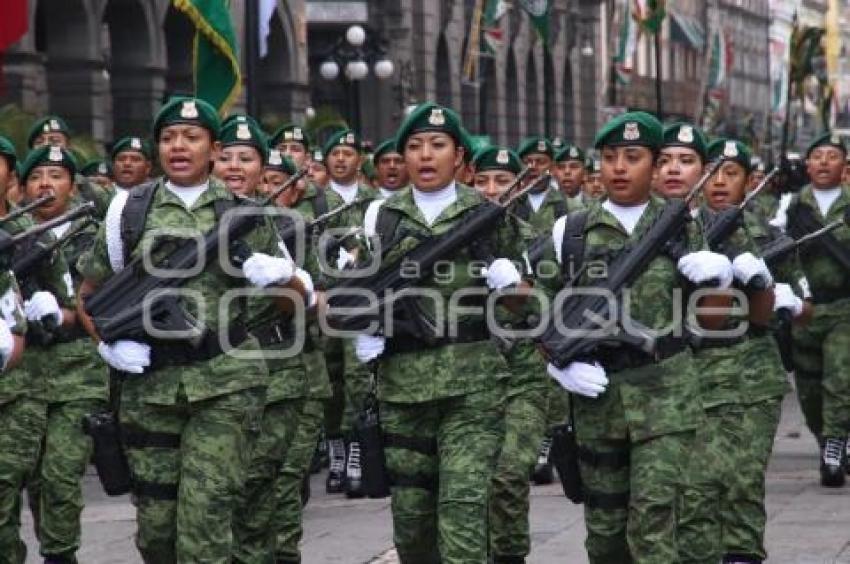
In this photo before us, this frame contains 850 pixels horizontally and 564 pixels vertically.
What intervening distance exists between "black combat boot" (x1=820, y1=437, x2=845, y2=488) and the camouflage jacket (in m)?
6.62

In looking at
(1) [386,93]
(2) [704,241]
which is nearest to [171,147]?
(2) [704,241]

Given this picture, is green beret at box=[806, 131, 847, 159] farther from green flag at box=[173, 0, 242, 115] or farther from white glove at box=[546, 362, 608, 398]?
white glove at box=[546, 362, 608, 398]

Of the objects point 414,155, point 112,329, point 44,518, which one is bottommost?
point 44,518

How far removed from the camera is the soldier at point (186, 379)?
915 cm

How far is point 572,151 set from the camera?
63.6 ft

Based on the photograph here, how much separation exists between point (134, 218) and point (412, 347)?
125cm

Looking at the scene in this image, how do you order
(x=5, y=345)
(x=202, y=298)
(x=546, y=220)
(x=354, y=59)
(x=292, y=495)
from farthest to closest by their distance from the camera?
1. (x=354, y=59)
2. (x=546, y=220)
3. (x=292, y=495)
4. (x=202, y=298)
5. (x=5, y=345)

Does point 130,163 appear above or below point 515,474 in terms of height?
above

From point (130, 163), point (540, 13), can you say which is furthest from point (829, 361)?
point (540, 13)

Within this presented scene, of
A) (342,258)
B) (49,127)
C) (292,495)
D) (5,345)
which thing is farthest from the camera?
(49,127)

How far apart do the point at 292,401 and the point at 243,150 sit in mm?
1238

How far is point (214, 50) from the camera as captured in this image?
20.7 metres

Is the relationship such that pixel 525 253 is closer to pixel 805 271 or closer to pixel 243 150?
pixel 243 150

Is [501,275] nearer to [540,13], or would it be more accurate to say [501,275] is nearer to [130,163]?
[130,163]
